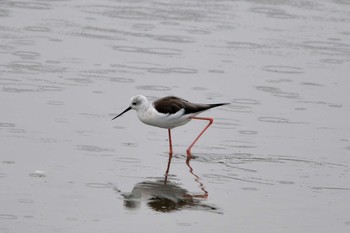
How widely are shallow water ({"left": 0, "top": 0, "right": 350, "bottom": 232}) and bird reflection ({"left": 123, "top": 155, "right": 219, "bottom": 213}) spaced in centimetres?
2

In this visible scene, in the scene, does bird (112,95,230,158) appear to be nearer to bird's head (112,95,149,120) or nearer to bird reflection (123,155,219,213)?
bird's head (112,95,149,120)

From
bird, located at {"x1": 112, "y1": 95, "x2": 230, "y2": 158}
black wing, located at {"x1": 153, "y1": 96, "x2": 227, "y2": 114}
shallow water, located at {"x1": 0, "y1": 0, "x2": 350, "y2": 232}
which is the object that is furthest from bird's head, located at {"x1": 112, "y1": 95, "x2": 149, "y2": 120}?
shallow water, located at {"x1": 0, "y1": 0, "x2": 350, "y2": 232}

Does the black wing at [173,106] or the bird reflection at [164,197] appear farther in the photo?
the black wing at [173,106]

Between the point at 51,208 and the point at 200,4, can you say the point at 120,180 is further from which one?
the point at 200,4

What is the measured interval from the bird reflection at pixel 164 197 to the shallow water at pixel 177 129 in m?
0.02

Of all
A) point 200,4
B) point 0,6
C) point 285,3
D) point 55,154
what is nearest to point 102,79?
point 55,154

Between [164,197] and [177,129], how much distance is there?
3203mm

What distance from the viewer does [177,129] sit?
38.5 feet

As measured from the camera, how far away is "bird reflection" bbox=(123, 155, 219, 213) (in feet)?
27.2

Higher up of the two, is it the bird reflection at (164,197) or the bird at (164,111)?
the bird at (164,111)

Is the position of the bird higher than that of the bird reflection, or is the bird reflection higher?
the bird

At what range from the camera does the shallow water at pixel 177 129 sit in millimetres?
8211

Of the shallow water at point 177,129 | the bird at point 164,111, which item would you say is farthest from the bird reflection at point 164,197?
the bird at point 164,111

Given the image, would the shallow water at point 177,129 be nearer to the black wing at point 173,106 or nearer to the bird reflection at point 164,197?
the bird reflection at point 164,197
